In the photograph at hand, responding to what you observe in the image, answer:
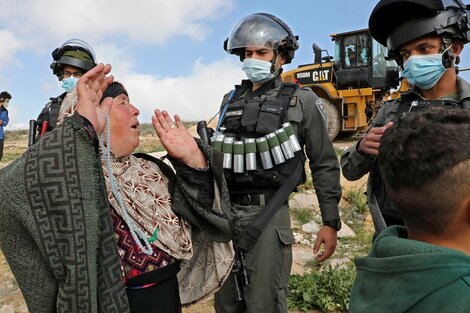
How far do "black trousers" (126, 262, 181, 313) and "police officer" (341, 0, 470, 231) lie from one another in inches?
40.8

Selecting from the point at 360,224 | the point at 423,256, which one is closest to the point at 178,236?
the point at 423,256

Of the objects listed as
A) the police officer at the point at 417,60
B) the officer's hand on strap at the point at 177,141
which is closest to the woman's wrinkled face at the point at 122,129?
the officer's hand on strap at the point at 177,141

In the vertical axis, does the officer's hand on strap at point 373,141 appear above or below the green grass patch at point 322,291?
above

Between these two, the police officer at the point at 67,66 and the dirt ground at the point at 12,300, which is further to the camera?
the police officer at the point at 67,66

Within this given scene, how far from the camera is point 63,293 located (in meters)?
1.41

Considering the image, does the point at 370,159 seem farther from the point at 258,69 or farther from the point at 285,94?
the point at 258,69

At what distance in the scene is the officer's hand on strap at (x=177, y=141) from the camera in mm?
1918

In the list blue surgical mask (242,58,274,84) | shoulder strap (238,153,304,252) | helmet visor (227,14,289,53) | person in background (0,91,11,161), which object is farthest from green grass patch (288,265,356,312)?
person in background (0,91,11,161)

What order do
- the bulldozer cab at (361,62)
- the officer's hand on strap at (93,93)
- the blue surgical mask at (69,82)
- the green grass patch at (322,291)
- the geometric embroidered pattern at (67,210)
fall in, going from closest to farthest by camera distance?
the geometric embroidered pattern at (67,210)
the officer's hand on strap at (93,93)
the green grass patch at (322,291)
the blue surgical mask at (69,82)
the bulldozer cab at (361,62)

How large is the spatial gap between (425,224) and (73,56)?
4.18 metres

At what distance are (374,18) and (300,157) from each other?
35.9 inches

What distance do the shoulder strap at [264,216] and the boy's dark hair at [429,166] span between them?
128 cm

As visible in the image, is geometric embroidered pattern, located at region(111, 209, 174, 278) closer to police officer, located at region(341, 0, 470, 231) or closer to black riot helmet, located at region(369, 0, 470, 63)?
police officer, located at region(341, 0, 470, 231)

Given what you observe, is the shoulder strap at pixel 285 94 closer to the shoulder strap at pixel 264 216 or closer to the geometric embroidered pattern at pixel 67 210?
the shoulder strap at pixel 264 216
